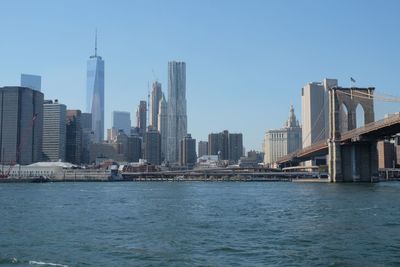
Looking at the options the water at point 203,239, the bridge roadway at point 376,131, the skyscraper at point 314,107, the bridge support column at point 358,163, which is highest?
the skyscraper at point 314,107

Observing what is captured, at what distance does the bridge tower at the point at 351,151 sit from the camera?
92.7 meters

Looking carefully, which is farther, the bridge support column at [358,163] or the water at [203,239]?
the bridge support column at [358,163]

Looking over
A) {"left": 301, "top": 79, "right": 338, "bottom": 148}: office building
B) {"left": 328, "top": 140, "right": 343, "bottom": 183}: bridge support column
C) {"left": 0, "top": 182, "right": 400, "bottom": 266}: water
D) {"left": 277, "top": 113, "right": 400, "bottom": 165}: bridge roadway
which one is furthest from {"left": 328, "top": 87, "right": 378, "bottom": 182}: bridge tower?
{"left": 301, "top": 79, "right": 338, "bottom": 148}: office building

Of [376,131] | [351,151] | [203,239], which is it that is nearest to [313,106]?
[351,151]

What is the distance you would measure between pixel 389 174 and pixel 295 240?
524 ft

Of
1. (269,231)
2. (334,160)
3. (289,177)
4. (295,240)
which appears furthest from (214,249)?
(289,177)

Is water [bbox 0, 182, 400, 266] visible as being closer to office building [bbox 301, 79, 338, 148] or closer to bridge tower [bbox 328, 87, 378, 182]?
bridge tower [bbox 328, 87, 378, 182]

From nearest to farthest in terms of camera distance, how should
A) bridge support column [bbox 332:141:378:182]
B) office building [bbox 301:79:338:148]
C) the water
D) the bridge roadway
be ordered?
the water < the bridge roadway < bridge support column [bbox 332:141:378:182] < office building [bbox 301:79:338:148]

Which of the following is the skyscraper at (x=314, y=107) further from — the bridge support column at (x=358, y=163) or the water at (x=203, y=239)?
the water at (x=203, y=239)

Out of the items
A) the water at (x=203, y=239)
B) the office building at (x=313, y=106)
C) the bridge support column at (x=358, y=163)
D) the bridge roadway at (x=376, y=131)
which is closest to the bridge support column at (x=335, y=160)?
the bridge support column at (x=358, y=163)

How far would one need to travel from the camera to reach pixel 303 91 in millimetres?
185000

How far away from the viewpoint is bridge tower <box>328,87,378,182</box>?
92688 mm

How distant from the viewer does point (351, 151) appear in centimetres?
9419

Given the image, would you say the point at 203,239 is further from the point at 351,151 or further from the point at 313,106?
the point at 313,106
